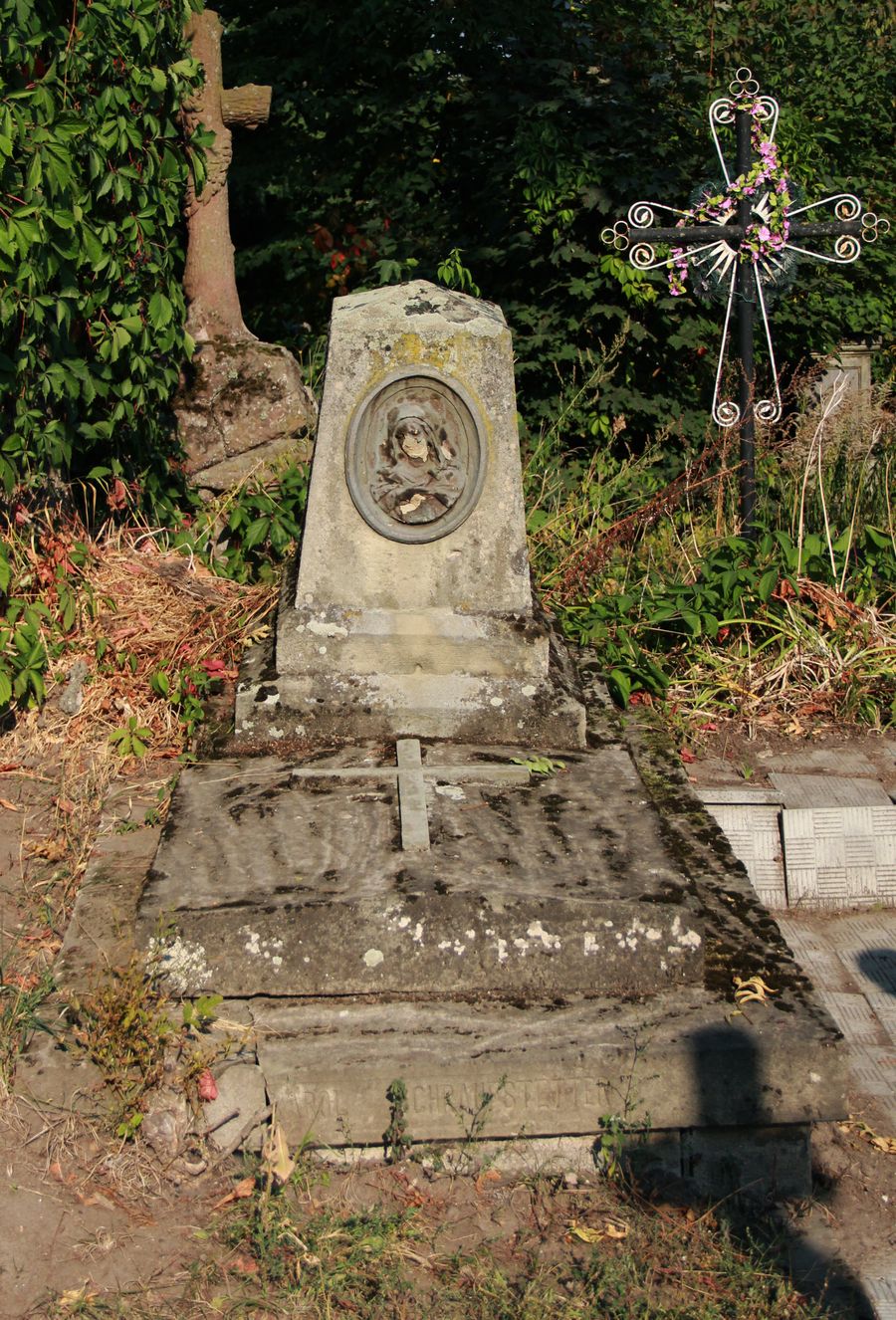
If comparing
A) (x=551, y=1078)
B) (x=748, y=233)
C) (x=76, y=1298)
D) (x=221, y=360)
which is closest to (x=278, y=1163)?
(x=76, y=1298)

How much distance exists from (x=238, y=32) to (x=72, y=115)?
197 inches

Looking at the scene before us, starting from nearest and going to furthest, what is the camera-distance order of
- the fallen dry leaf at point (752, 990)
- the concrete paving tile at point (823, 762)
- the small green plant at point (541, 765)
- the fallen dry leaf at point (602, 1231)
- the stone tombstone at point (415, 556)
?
1. the fallen dry leaf at point (602, 1231)
2. the fallen dry leaf at point (752, 990)
3. the small green plant at point (541, 765)
4. the stone tombstone at point (415, 556)
5. the concrete paving tile at point (823, 762)

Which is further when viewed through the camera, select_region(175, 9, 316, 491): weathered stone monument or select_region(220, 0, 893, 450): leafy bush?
select_region(220, 0, 893, 450): leafy bush

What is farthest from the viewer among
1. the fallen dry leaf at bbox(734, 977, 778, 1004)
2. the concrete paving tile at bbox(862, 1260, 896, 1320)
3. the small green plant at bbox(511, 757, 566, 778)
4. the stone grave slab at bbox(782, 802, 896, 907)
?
the stone grave slab at bbox(782, 802, 896, 907)

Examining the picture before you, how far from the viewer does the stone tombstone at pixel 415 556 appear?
Answer: 13.5ft

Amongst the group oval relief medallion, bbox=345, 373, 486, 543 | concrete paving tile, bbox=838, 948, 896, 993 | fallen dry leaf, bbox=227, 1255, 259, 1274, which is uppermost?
oval relief medallion, bbox=345, 373, 486, 543

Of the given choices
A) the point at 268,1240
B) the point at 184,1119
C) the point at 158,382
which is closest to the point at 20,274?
the point at 158,382

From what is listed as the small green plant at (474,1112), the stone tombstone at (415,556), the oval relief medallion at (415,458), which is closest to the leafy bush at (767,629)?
the stone tombstone at (415,556)

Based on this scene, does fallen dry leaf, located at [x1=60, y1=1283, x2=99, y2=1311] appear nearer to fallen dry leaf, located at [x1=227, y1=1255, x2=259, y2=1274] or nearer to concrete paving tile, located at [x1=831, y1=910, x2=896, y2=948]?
fallen dry leaf, located at [x1=227, y1=1255, x2=259, y2=1274]

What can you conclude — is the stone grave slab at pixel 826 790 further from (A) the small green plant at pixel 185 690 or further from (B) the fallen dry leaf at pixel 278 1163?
(B) the fallen dry leaf at pixel 278 1163

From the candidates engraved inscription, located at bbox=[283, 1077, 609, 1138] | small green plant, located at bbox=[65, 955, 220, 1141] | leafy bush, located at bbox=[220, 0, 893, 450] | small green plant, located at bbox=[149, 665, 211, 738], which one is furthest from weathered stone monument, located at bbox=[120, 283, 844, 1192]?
leafy bush, located at bbox=[220, 0, 893, 450]

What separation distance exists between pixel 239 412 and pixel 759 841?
338 centimetres

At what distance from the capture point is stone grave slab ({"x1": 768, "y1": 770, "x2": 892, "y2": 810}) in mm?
4398

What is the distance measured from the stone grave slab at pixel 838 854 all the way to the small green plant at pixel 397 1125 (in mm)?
1843
